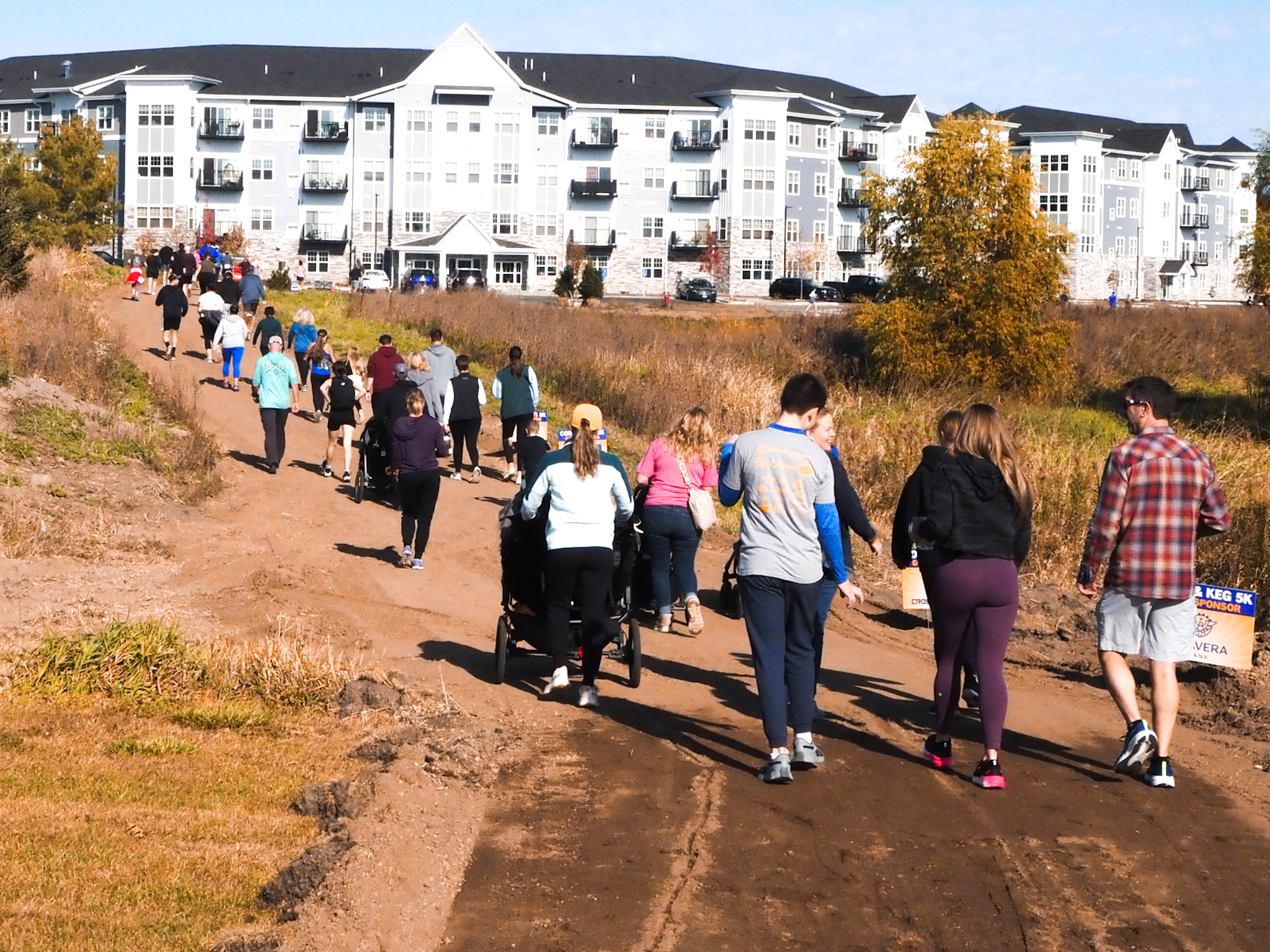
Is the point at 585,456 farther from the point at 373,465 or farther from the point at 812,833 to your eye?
the point at 373,465

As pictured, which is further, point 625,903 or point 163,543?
point 163,543

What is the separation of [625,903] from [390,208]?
87.8 meters

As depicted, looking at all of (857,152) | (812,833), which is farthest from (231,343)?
(857,152)

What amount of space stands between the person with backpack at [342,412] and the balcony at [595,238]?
72.5m

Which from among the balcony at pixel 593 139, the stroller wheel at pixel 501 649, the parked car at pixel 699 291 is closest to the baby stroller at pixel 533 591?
the stroller wheel at pixel 501 649

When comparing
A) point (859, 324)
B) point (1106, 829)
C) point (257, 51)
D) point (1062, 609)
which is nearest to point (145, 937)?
point (1106, 829)

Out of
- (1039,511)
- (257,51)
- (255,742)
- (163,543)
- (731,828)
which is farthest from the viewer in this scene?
(257,51)

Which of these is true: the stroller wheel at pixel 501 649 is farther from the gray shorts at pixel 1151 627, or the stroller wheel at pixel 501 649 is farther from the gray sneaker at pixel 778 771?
the gray shorts at pixel 1151 627

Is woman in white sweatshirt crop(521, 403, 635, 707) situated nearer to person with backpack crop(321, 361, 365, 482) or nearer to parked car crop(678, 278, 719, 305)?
person with backpack crop(321, 361, 365, 482)

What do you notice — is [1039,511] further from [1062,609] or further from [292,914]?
[292,914]

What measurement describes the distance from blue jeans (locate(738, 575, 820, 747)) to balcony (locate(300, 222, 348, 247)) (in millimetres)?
86804

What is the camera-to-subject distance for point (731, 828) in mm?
6855

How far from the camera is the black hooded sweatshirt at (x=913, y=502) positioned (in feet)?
25.6

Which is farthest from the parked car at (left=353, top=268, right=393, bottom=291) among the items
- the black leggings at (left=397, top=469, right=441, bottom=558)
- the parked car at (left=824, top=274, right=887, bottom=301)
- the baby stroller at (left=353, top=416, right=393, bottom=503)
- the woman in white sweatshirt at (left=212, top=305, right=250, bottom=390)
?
the black leggings at (left=397, top=469, right=441, bottom=558)
